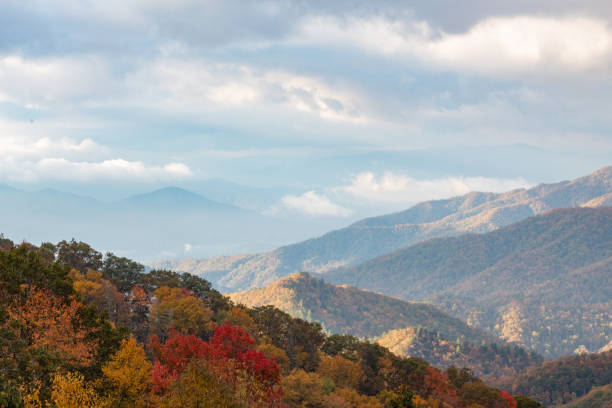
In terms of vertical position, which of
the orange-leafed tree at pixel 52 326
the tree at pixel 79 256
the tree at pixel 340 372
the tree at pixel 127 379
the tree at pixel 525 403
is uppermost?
the tree at pixel 79 256

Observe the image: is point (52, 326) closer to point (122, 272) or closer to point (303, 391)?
point (303, 391)

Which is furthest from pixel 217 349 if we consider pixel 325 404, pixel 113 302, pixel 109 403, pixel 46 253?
pixel 46 253

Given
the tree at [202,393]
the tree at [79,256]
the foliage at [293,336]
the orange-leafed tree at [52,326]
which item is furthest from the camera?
the tree at [79,256]

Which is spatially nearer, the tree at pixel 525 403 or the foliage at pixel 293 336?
the foliage at pixel 293 336

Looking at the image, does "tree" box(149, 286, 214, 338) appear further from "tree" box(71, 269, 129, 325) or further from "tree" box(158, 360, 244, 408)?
"tree" box(158, 360, 244, 408)

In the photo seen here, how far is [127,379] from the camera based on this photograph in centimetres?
7131

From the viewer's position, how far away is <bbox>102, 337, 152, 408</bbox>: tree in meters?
71.1

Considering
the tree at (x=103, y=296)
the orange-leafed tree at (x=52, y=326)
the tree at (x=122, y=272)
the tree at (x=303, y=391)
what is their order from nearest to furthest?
the orange-leafed tree at (x=52, y=326)
the tree at (x=303, y=391)
the tree at (x=103, y=296)
the tree at (x=122, y=272)

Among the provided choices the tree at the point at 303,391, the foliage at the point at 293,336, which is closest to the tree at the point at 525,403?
the foliage at the point at 293,336

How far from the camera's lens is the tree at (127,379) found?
71125 millimetres

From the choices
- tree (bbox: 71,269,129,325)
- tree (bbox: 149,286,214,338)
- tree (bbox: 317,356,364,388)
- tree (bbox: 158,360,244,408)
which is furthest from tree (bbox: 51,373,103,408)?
tree (bbox: 317,356,364,388)

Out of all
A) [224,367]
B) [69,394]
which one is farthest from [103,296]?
[69,394]

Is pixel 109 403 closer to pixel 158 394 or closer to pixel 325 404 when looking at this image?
pixel 158 394

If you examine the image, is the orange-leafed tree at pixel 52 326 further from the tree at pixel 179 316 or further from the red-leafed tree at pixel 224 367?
the tree at pixel 179 316
